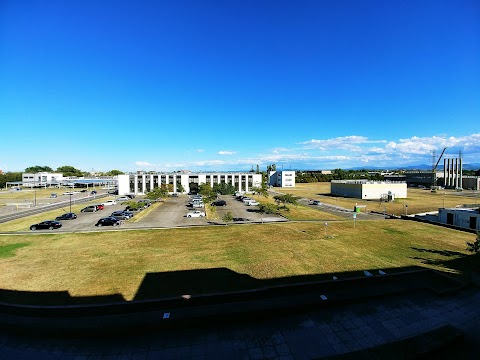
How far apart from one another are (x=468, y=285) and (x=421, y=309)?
4823 mm

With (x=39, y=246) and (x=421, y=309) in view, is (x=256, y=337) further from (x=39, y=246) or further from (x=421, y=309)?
(x=39, y=246)

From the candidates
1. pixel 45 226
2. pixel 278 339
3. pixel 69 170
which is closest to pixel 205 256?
pixel 278 339

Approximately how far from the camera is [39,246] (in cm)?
2664

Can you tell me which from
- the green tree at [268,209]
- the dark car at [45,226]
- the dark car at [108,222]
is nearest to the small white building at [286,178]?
the green tree at [268,209]

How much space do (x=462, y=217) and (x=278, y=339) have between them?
3946 cm

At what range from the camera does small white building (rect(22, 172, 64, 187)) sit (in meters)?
121

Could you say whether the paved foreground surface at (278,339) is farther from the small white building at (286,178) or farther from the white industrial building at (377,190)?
the small white building at (286,178)

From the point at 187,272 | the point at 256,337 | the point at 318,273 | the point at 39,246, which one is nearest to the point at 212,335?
the point at 256,337

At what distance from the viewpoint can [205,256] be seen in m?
22.7

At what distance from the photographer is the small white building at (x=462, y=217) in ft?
112

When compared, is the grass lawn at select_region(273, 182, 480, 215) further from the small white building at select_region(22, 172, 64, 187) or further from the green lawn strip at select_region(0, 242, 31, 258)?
the small white building at select_region(22, 172, 64, 187)

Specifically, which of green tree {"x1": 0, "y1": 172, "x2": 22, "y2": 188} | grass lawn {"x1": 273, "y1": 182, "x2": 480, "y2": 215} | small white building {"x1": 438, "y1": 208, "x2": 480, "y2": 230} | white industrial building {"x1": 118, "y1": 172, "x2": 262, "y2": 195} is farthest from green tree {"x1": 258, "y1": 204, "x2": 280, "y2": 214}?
green tree {"x1": 0, "y1": 172, "x2": 22, "y2": 188}

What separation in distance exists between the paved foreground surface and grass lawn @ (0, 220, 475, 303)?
528 centimetres

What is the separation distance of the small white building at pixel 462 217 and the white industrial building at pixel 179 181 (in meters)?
63.0
